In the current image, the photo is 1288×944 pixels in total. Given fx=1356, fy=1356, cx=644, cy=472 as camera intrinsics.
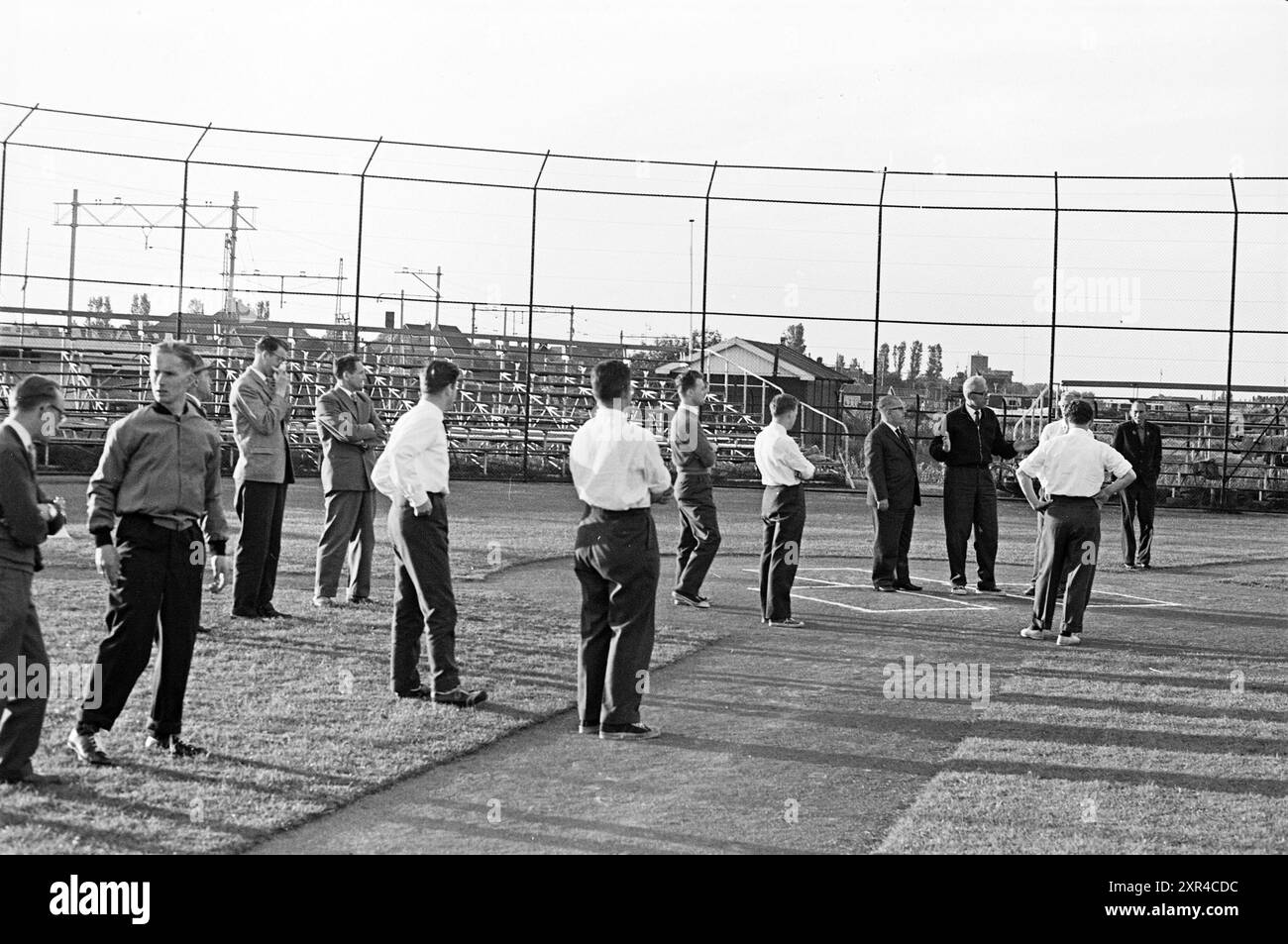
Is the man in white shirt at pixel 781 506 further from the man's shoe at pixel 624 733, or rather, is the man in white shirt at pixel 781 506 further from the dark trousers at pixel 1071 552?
the man's shoe at pixel 624 733

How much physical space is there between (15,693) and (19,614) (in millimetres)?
368

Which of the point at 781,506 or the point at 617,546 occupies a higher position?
the point at 781,506

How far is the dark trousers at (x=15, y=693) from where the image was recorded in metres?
6.30

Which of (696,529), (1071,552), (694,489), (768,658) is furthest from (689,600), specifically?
(1071,552)

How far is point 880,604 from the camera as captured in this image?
13250mm

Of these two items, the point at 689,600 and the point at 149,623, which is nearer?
the point at 149,623

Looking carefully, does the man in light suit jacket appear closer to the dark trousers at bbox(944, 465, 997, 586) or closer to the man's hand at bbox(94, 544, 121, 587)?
the man's hand at bbox(94, 544, 121, 587)

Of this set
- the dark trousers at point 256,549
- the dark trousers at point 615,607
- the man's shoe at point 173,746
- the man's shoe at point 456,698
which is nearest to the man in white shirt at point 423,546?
the man's shoe at point 456,698

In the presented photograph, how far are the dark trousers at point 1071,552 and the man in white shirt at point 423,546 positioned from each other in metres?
5.25

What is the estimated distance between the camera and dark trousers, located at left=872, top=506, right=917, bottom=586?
1402 cm

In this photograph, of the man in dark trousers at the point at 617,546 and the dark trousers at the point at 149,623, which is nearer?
the dark trousers at the point at 149,623

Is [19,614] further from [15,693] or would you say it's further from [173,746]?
[173,746]

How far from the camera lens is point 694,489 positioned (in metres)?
12.6
